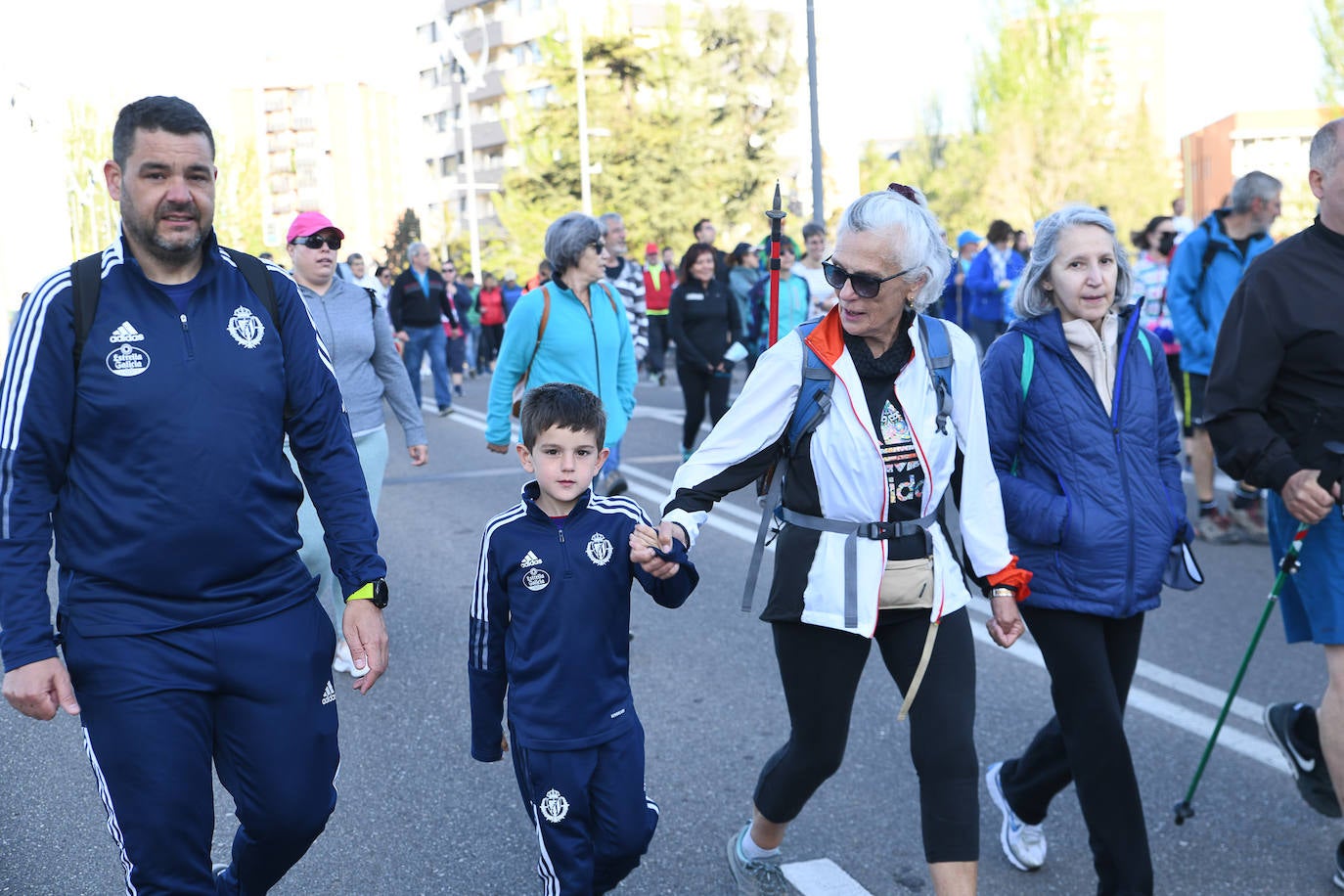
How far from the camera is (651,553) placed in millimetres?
3211

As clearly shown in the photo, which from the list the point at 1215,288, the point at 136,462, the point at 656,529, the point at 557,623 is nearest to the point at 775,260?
the point at 656,529

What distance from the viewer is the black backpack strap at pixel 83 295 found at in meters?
2.78

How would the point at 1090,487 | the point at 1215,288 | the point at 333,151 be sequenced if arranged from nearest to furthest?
the point at 1090,487 → the point at 1215,288 → the point at 333,151

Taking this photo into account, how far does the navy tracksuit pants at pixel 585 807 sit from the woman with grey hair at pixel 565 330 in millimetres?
3379

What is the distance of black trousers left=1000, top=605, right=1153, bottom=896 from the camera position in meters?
3.49

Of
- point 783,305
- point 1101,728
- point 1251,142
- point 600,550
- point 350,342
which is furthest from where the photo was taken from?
point 1251,142

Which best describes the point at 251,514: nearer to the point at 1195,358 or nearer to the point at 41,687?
the point at 41,687

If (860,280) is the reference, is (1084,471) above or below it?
below

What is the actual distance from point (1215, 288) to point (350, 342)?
5.05 meters

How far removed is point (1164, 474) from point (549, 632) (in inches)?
68.0

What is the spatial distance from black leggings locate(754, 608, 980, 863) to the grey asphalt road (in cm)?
51

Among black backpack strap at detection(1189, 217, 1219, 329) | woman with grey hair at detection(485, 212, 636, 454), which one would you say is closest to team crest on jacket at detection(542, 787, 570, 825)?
woman with grey hair at detection(485, 212, 636, 454)

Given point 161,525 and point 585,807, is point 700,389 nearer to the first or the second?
point 585,807

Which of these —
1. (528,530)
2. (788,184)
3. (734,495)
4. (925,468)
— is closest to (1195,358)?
(734,495)
